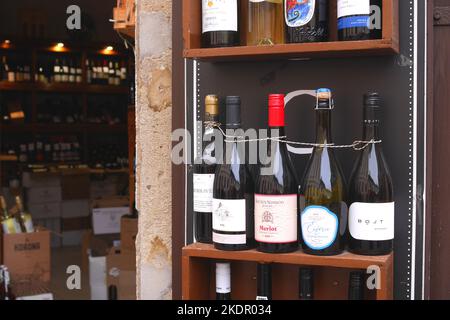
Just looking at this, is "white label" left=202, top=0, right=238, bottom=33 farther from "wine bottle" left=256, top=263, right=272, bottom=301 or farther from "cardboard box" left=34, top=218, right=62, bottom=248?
"cardboard box" left=34, top=218, right=62, bottom=248

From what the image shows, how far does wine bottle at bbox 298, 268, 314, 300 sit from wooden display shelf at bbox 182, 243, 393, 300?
0.9 inches

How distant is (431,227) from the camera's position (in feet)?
4.85

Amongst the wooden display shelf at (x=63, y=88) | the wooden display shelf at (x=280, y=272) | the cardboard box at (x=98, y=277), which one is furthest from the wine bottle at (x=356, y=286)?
the wooden display shelf at (x=63, y=88)

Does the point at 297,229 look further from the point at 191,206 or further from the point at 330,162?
the point at 191,206

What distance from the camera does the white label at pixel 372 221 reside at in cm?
130

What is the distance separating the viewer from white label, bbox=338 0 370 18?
1.28 m

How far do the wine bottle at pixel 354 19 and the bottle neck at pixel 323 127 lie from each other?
18 centimetres

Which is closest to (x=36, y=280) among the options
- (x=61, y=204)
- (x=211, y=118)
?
(x=61, y=204)

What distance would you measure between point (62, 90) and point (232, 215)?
4.76m

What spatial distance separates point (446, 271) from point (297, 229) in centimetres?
40

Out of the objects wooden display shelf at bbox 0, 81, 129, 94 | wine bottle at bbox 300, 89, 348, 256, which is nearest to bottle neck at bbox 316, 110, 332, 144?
wine bottle at bbox 300, 89, 348, 256
